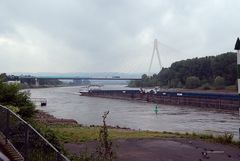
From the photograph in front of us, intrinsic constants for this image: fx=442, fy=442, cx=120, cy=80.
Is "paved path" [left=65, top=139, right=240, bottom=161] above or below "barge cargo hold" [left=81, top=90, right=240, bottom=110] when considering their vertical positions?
above

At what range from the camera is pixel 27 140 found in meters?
8.52

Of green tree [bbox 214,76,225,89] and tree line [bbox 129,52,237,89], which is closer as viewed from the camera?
green tree [bbox 214,76,225,89]

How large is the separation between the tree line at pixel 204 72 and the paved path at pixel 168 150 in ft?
394

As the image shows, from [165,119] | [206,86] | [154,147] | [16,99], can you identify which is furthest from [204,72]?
[154,147]

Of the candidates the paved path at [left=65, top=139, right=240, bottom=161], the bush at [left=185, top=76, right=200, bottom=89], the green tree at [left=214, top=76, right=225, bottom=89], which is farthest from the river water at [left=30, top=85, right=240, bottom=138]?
the bush at [left=185, top=76, right=200, bottom=89]

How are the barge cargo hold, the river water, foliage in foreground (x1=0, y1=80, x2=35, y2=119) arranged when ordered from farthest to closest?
the barge cargo hold
the river water
foliage in foreground (x1=0, y1=80, x2=35, y2=119)

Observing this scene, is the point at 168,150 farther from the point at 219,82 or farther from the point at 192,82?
the point at 192,82

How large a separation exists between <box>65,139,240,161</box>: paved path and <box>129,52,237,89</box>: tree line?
12001cm

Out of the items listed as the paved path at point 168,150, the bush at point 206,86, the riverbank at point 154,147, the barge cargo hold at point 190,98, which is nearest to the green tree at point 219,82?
the bush at point 206,86

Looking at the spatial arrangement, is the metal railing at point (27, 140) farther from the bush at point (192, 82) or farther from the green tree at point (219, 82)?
the bush at point (192, 82)

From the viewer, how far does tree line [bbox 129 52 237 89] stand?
144113mm

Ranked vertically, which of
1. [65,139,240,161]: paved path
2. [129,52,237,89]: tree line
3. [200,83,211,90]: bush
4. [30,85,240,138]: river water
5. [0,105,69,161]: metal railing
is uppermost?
[129,52,237,89]: tree line

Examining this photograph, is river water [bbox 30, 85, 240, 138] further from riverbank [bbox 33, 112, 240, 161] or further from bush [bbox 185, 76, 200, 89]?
bush [bbox 185, 76, 200, 89]

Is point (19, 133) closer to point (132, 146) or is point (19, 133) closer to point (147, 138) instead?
point (132, 146)
